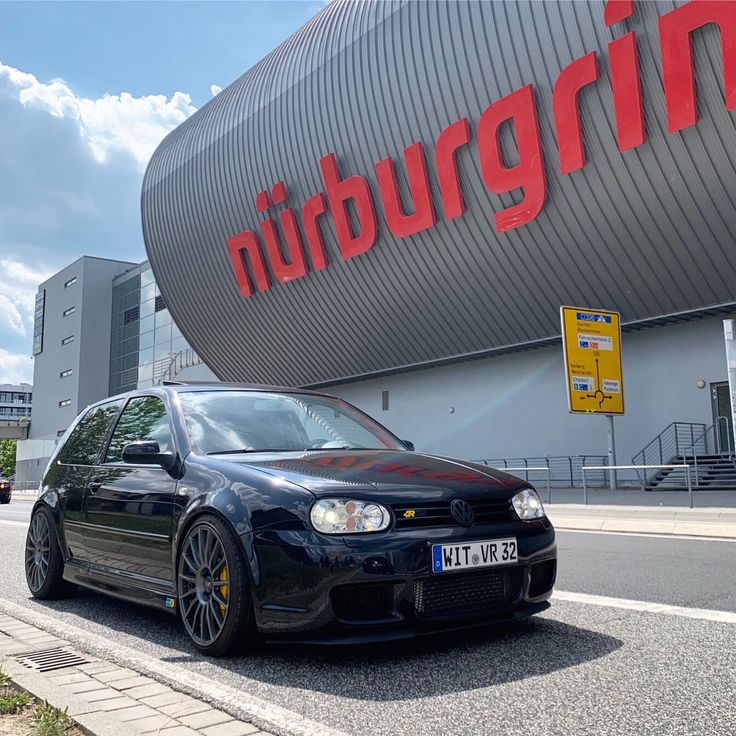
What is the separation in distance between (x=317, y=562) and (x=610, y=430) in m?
18.9

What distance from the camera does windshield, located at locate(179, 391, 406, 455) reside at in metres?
4.75

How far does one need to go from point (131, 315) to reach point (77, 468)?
50196 millimetres

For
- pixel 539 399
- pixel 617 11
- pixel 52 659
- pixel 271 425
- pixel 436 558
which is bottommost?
pixel 52 659

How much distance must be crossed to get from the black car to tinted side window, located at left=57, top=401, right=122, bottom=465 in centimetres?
57

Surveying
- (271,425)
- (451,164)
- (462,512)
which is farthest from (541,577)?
(451,164)

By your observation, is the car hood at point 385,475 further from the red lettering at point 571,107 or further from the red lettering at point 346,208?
the red lettering at point 346,208

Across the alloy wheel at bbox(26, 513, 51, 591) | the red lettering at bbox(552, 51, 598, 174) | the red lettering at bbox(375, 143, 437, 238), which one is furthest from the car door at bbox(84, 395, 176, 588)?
the red lettering at bbox(375, 143, 437, 238)

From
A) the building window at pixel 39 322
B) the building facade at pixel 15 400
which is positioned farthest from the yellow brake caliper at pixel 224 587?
the building facade at pixel 15 400

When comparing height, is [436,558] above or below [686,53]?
below

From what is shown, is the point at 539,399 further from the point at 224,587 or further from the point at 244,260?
the point at 224,587

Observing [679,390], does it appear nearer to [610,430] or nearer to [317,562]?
[610,430]

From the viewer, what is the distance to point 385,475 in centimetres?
402

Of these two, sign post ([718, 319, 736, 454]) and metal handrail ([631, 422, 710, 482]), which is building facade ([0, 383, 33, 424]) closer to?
metal handrail ([631, 422, 710, 482])

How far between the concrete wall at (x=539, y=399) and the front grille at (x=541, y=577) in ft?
62.9
